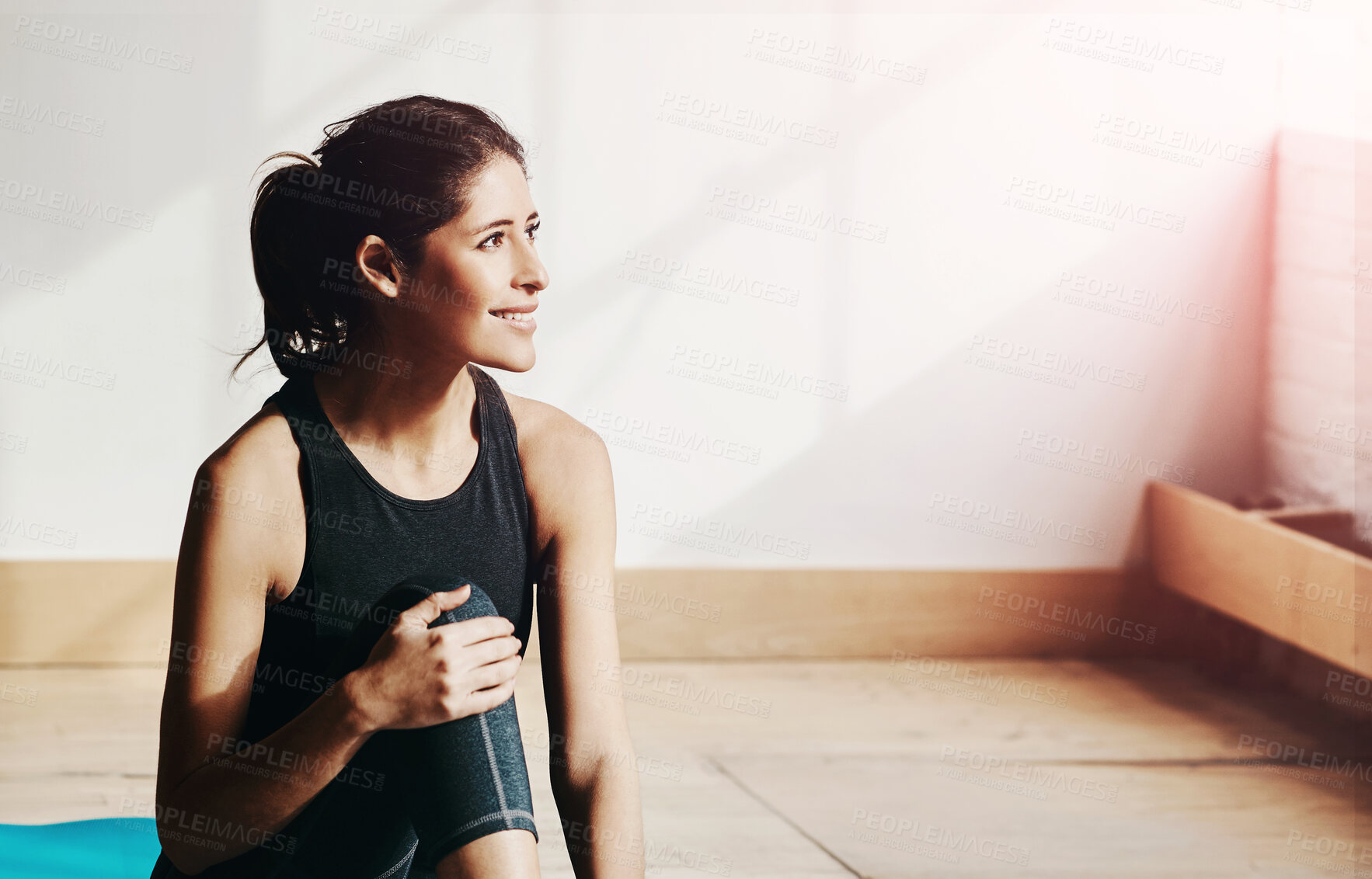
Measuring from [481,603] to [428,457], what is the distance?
18 cm

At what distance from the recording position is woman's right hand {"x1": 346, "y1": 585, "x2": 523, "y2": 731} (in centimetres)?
115

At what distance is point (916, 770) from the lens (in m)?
2.42

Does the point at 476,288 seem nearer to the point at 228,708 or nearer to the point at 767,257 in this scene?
the point at 228,708

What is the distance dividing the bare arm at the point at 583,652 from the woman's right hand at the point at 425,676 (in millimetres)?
193

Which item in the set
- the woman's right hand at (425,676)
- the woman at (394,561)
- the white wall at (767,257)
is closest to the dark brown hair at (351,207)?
the woman at (394,561)

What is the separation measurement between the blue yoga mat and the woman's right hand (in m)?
0.86

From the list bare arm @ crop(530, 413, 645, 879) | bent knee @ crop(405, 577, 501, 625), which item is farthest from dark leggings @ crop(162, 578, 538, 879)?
bare arm @ crop(530, 413, 645, 879)

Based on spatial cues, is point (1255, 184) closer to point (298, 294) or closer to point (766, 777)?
point (766, 777)

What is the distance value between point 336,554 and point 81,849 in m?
0.94

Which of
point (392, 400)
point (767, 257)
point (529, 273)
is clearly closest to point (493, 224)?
point (529, 273)

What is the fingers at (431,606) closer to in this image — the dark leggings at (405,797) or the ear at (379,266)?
the dark leggings at (405,797)

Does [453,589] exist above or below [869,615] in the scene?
above

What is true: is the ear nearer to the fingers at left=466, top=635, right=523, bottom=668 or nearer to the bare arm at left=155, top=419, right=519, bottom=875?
the bare arm at left=155, top=419, right=519, bottom=875

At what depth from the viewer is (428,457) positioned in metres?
1.36
